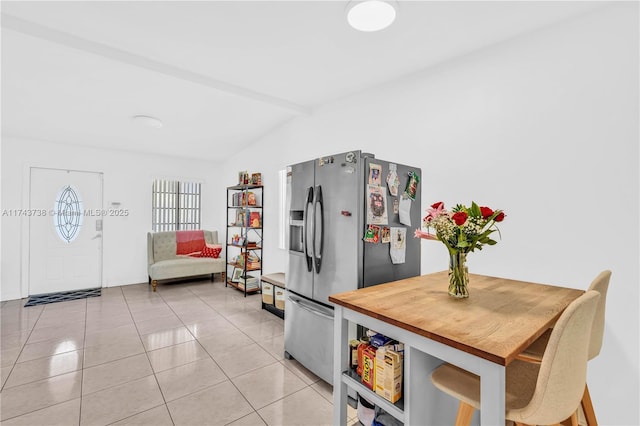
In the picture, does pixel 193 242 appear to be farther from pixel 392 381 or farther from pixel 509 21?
pixel 509 21

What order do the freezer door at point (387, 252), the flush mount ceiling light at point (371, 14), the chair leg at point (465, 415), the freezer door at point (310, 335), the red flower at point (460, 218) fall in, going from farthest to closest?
1. the freezer door at point (310, 335)
2. the freezer door at point (387, 252)
3. the flush mount ceiling light at point (371, 14)
4. the red flower at point (460, 218)
5. the chair leg at point (465, 415)

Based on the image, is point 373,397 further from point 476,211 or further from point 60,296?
point 60,296

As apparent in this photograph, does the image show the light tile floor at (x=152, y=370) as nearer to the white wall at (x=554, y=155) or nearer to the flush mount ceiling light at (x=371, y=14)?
the white wall at (x=554, y=155)

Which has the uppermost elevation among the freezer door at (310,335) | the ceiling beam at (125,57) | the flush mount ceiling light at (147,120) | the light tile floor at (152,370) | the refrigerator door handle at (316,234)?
the ceiling beam at (125,57)

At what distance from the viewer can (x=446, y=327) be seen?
3.83 feet

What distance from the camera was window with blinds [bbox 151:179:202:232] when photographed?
5.84 metres

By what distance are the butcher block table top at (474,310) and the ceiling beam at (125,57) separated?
2635 millimetres

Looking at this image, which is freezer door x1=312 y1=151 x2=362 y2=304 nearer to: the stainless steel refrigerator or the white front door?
the stainless steel refrigerator

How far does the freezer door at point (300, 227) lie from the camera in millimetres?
2486

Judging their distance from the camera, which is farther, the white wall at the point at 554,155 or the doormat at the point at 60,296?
the doormat at the point at 60,296

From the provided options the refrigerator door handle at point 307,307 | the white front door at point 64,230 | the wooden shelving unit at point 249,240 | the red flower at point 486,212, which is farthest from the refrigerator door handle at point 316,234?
the white front door at point 64,230

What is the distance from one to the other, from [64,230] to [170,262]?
1747 mm

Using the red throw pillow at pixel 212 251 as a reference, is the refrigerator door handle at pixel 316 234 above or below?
above

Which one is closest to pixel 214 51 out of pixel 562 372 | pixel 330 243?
pixel 330 243
